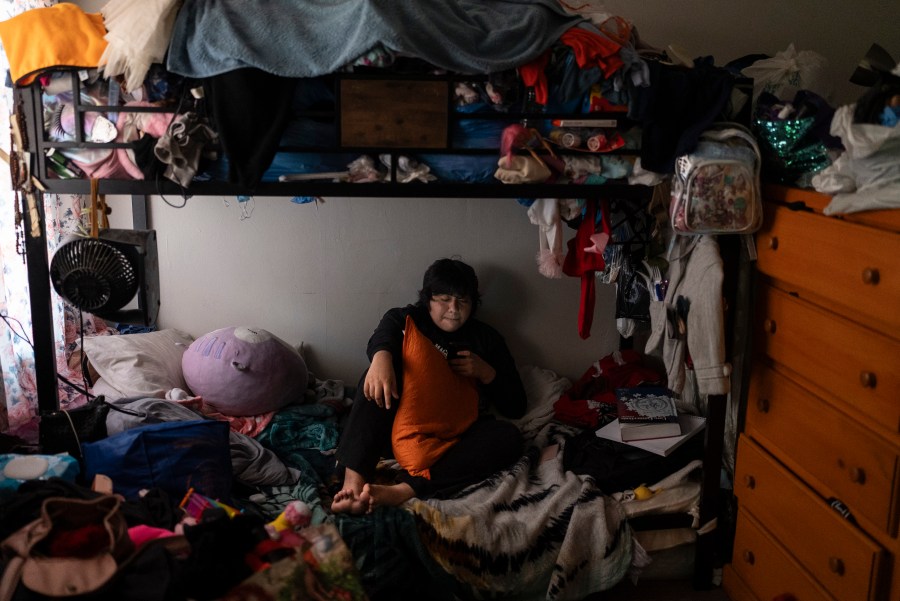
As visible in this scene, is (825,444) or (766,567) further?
(766,567)

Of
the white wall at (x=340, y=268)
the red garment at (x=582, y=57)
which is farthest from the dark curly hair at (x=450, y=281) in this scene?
the red garment at (x=582, y=57)

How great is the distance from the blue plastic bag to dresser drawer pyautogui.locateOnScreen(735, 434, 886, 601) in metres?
1.46

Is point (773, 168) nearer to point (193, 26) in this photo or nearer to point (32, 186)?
point (193, 26)

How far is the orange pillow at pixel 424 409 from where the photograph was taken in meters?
2.75

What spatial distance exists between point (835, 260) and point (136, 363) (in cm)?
215

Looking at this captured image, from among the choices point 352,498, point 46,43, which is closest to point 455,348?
point 352,498

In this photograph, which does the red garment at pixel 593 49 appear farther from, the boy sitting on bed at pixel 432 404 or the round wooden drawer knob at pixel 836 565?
the round wooden drawer knob at pixel 836 565

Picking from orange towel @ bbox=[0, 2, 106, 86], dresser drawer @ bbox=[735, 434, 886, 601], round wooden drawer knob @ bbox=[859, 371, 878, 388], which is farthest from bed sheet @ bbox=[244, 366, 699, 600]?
orange towel @ bbox=[0, 2, 106, 86]

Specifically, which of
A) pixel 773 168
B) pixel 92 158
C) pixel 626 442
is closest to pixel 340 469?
pixel 626 442

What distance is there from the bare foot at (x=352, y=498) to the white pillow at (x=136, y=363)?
717mm

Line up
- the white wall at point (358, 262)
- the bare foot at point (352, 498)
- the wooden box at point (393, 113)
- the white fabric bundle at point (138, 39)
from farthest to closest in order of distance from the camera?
1. the white wall at point (358, 262)
2. the bare foot at point (352, 498)
3. the wooden box at point (393, 113)
4. the white fabric bundle at point (138, 39)

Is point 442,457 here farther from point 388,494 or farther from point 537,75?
point 537,75

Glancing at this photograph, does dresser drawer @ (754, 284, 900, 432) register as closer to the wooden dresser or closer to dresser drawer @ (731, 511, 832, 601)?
the wooden dresser

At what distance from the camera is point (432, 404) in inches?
111
